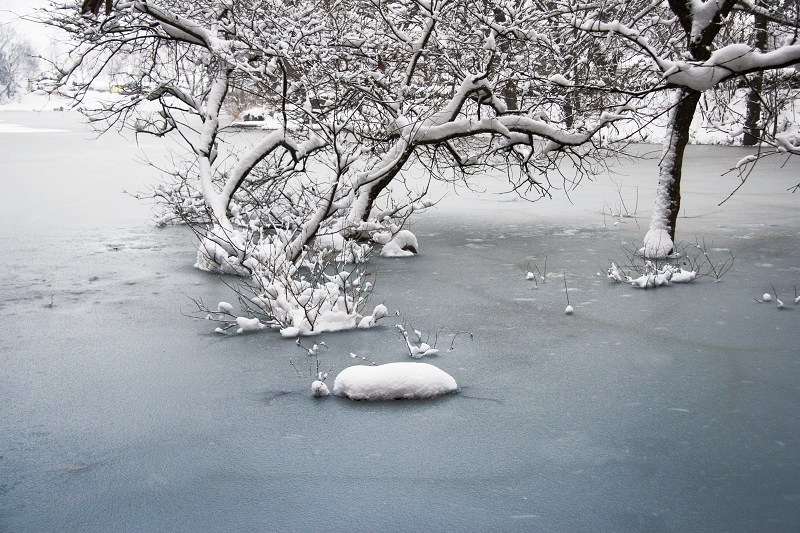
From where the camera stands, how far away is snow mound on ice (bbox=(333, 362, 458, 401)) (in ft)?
23.4

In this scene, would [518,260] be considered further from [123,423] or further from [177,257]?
[123,423]

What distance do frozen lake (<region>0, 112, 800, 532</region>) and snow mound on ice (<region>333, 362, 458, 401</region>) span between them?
12 cm

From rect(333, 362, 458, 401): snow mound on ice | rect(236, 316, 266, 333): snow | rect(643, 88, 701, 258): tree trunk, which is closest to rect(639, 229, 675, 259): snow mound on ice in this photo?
rect(643, 88, 701, 258): tree trunk

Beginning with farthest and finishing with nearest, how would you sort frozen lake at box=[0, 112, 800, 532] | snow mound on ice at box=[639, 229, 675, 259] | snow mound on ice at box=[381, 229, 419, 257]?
snow mound on ice at box=[381, 229, 419, 257], snow mound on ice at box=[639, 229, 675, 259], frozen lake at box=[0, 112, 800, 532]

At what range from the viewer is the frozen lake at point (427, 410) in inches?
208

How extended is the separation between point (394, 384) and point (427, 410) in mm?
387

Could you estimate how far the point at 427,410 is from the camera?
6926mm

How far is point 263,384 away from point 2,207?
13998 millimetres

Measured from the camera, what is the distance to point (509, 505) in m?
5.29

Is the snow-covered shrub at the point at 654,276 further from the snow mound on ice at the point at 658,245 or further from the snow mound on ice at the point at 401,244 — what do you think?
the snow mound on ice at the point at 401,244

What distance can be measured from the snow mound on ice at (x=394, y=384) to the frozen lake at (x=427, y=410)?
0.38 ft

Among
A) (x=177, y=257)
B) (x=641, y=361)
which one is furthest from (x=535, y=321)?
(x=177, y=257)

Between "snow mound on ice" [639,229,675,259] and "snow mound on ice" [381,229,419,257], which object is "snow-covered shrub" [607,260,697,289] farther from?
"snow mound on ice" [381,229,419,257]

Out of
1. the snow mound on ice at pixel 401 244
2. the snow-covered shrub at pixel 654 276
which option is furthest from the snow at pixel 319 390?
the snow mound on ice at pixel 401 244
